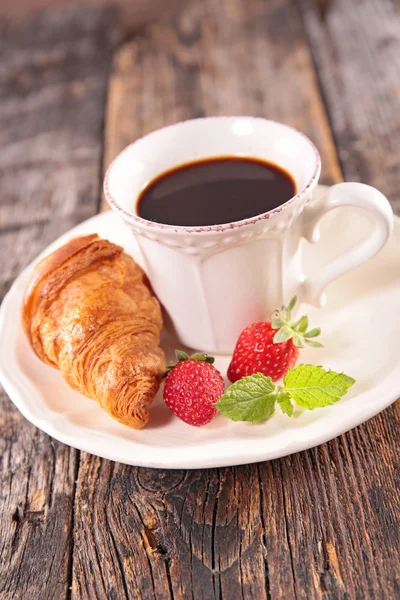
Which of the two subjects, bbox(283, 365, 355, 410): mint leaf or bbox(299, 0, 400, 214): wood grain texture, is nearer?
bbox(283, 365, 355, 410): mint leaf

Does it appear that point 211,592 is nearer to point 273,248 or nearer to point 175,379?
point 175,379

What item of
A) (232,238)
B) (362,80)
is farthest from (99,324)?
(362,80)

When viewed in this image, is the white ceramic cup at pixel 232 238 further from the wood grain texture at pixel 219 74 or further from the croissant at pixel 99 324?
the wood grain texture at pixel 219 74

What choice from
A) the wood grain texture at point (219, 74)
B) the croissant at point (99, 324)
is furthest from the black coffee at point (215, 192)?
the wood grain texture at point (219, 74)

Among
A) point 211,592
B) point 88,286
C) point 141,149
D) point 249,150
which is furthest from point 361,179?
point 211,592

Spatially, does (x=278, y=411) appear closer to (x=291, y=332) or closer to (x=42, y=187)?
(x=291, y=332)

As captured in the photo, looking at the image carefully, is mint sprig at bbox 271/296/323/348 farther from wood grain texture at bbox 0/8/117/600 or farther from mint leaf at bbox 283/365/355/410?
wood grain texture at bbox 0/8/117/600

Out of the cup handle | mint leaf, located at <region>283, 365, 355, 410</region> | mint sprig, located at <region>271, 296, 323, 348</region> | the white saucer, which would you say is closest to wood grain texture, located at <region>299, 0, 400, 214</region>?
the white saucer
